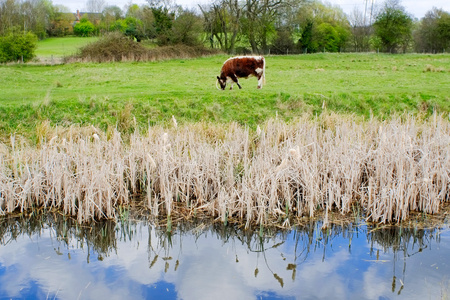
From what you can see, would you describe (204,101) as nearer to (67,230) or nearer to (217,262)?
(67,230)

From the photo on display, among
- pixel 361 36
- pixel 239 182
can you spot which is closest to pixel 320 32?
pixel 361 36

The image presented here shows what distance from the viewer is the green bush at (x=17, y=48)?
34906mm

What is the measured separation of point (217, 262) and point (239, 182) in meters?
1.75

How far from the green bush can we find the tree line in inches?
13.1

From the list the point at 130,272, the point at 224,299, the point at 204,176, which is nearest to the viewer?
the point at 224,299

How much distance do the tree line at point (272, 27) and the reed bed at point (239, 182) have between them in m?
30.8

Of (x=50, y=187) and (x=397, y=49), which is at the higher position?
(x=397, y=49)

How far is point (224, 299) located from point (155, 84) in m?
15.2

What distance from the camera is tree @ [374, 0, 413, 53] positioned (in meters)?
50.3

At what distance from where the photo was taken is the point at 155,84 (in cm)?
2003

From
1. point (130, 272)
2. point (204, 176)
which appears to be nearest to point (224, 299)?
point (130, 272)

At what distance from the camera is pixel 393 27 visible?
5025cm

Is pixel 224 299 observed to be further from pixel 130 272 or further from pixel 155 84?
pixel 155 84

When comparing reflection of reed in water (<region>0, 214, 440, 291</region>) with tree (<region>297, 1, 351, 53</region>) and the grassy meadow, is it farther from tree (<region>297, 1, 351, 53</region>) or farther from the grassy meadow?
tree (<region>297, 1, 351, 53</region>)
